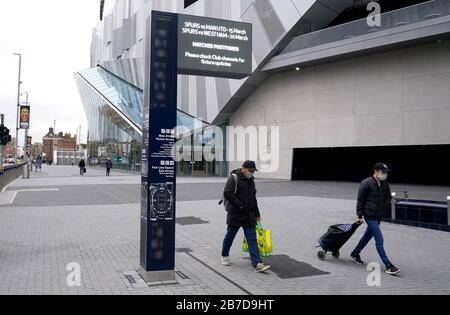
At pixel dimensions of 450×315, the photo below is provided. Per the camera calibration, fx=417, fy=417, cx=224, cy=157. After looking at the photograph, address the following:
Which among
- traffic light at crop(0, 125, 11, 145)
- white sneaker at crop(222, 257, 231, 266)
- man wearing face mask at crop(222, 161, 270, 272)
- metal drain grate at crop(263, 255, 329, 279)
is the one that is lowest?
metal drain grate at crop(263, 255, 329, 279)

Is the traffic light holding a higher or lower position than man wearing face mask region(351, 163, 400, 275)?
higher

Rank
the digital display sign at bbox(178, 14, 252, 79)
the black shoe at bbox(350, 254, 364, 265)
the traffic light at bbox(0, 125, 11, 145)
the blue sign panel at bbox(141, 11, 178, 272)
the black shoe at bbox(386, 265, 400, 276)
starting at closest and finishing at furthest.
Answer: the blue sign panel at bbox(141, 11, 178, 272), the black shoe at bbox(386, 265, 400, 276), the digital display sign at bbox(178, 14, 252, 79), the black shoe at bbox(350, 254, 364, 265), the traffic light at bbox(0, 125, 11, 145)

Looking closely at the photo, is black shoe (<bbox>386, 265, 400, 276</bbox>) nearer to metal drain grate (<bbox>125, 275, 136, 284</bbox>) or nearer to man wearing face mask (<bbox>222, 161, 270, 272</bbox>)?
man wearing face mask (<bbox>222, 161, 270, 272</bbox>)

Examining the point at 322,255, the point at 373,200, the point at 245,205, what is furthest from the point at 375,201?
the point at 245,205

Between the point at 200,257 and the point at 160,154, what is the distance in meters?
2.39

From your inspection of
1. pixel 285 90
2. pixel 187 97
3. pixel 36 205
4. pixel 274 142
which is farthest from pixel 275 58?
pixel 36 205

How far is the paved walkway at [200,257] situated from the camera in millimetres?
5449

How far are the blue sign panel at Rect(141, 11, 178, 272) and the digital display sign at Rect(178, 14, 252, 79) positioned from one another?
41 cm

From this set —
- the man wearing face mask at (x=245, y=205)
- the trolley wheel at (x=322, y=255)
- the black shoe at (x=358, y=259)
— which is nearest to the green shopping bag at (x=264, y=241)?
the man wearing face mask at (x=245, y=205)

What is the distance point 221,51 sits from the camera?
6.32 m

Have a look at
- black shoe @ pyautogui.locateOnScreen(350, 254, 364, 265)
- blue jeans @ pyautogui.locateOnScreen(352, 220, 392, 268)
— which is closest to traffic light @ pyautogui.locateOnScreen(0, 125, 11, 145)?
black shoe @ pyautogui.locateOnScreen(350, 254, 364, 265)

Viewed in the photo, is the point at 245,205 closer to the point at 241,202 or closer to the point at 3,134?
the point at 241,202

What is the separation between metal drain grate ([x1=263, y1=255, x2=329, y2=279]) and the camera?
614 cm
